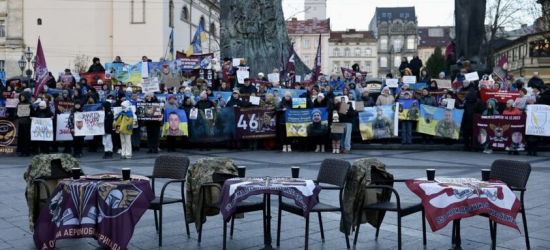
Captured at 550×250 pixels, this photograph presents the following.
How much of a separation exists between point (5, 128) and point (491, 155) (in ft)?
42.8

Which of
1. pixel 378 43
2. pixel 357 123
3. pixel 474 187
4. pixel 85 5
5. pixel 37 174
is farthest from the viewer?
pixel 378 43

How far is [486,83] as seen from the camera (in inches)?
705

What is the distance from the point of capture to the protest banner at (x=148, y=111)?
16219 mm

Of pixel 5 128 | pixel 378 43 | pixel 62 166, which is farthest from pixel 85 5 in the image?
pixel 378 43

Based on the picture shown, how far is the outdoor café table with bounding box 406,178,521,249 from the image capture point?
5469mm

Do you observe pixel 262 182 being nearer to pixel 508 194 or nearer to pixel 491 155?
pixel 508 194

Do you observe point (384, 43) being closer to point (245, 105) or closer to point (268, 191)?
point (245, 105)

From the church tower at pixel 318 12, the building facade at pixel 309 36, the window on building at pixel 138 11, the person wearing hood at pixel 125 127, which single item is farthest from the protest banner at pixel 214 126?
the church tower at pixel 318 12

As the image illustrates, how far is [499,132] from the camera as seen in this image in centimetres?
1636

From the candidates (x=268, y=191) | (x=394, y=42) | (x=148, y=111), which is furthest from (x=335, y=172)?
(x=394, y=42)

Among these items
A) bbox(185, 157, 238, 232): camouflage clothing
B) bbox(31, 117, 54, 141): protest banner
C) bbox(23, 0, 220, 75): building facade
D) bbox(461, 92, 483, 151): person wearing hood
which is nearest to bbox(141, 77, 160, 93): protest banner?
bbox(31, 117, 54, 141): protest banner

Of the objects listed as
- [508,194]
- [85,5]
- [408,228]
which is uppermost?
[85,5]

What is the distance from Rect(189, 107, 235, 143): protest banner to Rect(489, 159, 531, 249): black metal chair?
1143 centimetres

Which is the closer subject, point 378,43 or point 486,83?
point 486,83
